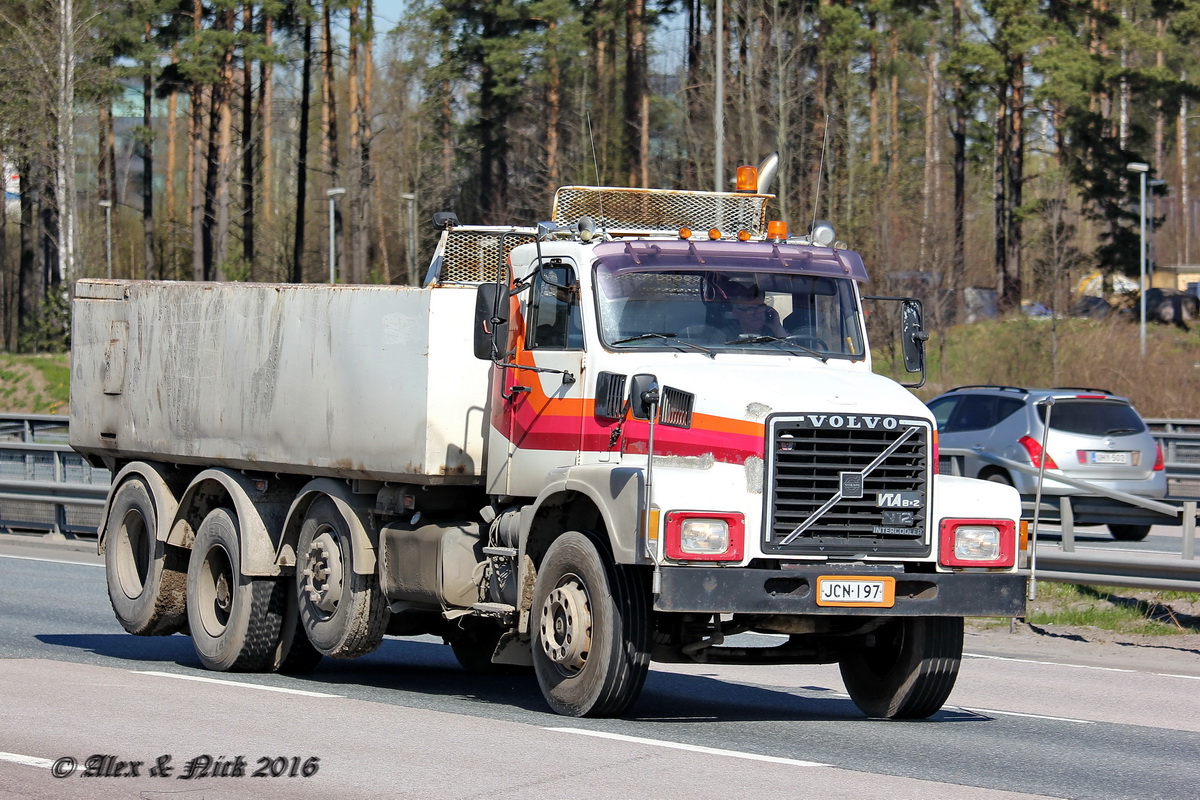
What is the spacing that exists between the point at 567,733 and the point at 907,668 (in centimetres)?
212

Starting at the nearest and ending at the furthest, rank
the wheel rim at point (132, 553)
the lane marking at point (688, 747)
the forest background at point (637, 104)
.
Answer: the lane marking at point (688, 747) → the wheel rim at point (132, 553) → the forest background at point (637, 104)

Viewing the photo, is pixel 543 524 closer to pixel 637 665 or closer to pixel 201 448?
pixel 637 665

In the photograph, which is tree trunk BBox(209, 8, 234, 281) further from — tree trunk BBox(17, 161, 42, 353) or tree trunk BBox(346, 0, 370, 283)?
tree trunk BBox(17, 161, 42, 353)

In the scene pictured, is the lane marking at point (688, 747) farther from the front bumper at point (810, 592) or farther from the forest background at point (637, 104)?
the forest background at point (637, 104)

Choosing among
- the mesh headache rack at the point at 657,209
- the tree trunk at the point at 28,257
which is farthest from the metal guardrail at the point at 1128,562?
the tree trunk at the point at 28,257

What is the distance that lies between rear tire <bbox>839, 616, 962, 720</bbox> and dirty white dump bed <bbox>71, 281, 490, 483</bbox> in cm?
264

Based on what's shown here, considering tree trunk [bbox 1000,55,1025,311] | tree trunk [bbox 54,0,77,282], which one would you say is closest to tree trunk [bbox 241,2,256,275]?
tree trunk [bbox 54,0,77,282]

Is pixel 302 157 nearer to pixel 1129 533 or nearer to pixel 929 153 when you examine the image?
pixel 929 153

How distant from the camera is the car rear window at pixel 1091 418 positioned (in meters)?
21.5

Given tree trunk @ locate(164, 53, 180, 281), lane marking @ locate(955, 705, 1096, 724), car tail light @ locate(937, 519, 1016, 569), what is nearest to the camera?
car tail light @ locate(937, 519, 1016, 569)

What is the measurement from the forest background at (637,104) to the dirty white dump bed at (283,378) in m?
30.3

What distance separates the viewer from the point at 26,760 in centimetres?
789

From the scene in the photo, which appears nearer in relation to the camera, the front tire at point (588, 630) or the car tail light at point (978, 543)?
the front tire at point (588, 630)

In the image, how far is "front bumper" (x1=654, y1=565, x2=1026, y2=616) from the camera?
8.38 meters
